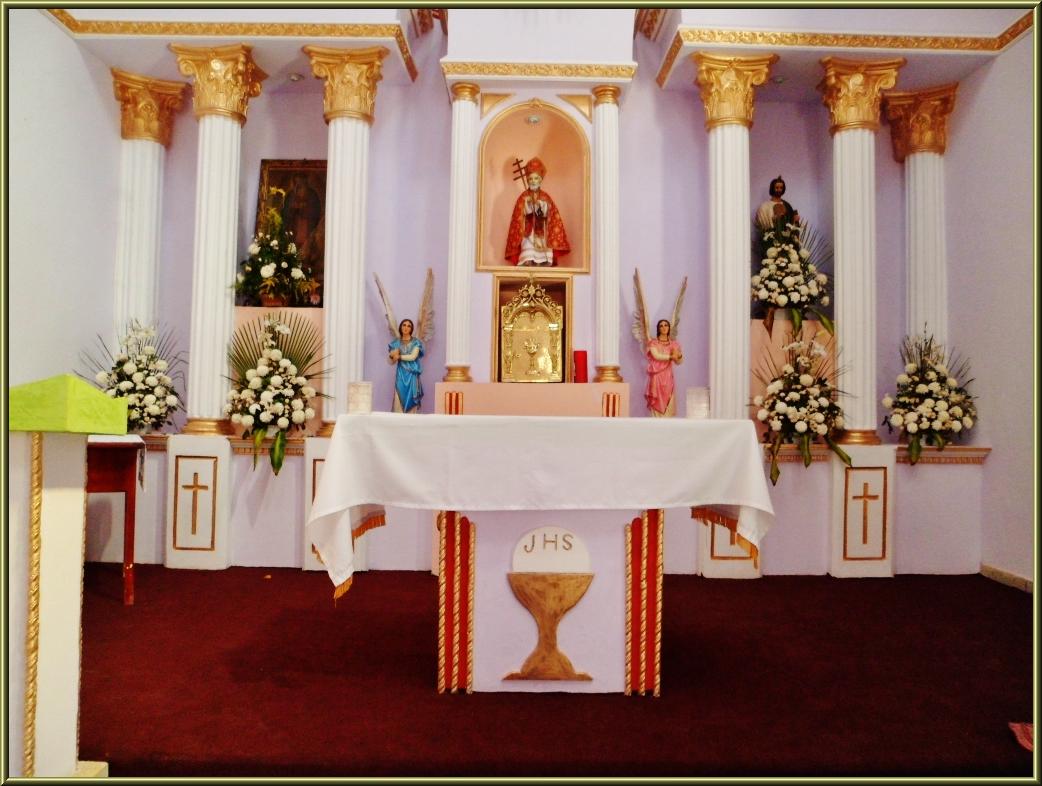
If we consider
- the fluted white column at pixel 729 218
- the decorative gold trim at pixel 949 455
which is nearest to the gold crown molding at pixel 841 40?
the fluted white column at pixel 729 218

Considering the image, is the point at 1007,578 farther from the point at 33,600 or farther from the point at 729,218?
the point at 33,600

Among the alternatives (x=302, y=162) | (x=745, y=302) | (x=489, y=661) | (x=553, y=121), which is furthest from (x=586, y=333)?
(x=489, y=661)

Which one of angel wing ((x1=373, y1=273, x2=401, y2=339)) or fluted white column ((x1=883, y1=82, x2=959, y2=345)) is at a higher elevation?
fluted white column ((x1=883, y1=82, x2=959, y2=345))

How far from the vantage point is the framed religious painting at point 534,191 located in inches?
268

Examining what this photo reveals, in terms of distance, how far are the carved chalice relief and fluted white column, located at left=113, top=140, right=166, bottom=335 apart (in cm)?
562

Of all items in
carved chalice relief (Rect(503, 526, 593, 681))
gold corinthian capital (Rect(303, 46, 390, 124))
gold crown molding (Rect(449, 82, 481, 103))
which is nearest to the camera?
carved chalice relief (Rect(503, 526, 593, 681))

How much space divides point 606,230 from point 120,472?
4.48 metres

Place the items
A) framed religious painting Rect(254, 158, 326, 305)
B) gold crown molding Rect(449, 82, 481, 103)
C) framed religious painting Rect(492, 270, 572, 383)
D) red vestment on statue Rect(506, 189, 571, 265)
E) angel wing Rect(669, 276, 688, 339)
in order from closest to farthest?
gold crown molding Rect(449, 82, 481, 103) → framed religious painting Rect(492, 270, 572, 383) → angel wing Rect(669, 276, 688, 339) → red vestment on statue Rect(506, 189, 571, 265) → framed religious painting Rect(254, 158, 326, 305)

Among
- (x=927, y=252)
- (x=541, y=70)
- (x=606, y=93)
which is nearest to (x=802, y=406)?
(x=927, y=252)

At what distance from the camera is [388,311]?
696 cm

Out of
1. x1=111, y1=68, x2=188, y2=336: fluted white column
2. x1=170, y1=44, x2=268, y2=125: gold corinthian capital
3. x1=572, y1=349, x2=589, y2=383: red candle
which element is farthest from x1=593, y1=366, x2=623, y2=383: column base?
x1=111, y1=68, x2=188, y2=336: fluted white column

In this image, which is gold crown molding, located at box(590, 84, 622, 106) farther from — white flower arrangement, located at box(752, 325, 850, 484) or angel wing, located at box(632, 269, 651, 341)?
white flower arrangement, located at box(752, 325, 850, 484)

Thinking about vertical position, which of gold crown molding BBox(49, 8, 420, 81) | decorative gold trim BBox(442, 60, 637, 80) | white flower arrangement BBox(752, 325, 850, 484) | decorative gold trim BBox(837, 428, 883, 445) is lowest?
decorative gold trim BBox(837, 428, 883, 445)

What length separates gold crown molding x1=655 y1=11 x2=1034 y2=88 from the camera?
632cm
